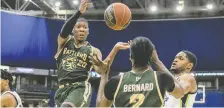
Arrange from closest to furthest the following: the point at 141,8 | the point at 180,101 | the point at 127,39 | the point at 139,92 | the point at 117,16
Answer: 1. the point at 139,92
2. the point at 117,16
3. the point at 180,101
4. the point at 127,39
5. the point at 141,8

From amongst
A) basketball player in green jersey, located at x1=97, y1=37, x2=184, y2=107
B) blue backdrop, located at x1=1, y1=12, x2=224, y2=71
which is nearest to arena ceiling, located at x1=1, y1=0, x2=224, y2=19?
blue backdrop, located at x1=1, y1=12, x2=224, y2=71

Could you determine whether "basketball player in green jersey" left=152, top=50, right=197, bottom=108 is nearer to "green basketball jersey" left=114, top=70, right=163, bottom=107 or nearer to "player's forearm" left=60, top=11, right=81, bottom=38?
"player's forearm" left=60, top=11, right=81, bottom=38

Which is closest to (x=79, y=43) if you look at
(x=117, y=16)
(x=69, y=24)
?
(x=69, y=24)

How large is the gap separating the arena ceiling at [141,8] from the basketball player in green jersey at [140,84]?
18.8 meters

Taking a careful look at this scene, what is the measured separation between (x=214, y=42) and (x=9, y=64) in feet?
37.7

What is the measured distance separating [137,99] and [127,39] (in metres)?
17.6

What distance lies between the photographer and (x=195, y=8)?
75.8 feet

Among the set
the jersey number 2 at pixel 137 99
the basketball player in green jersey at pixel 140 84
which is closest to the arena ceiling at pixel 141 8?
the basketball player in green jersey at pixel 140 84

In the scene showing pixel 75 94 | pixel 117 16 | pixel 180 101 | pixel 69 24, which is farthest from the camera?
pixel 180 101

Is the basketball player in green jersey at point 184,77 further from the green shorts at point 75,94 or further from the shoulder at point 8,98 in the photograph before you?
the shoulder at point 8,98

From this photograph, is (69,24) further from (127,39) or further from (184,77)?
(127,39)

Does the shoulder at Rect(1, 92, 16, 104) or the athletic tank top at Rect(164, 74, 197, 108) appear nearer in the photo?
the shoulder at Rect(1, 92, 16, 104)

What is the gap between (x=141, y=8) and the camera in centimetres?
2422

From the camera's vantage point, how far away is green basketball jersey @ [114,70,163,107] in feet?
9.80
